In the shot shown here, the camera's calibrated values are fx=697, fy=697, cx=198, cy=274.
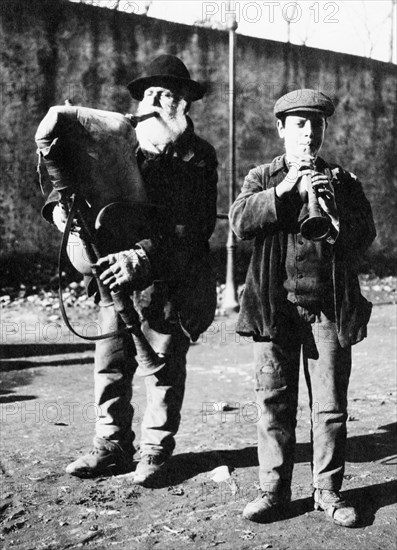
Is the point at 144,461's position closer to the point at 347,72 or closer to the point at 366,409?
the point at 366,409

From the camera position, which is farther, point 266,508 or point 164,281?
point 164,281

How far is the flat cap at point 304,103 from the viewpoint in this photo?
3.14 m

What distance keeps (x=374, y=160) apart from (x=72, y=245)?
47.7 ft

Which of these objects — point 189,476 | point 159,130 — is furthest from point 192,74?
point 189,476

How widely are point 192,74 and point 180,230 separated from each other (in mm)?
11327

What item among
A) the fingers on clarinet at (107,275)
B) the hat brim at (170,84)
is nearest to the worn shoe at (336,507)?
the fingers on clarinet at (107,275)

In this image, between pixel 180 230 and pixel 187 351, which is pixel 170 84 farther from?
pixel 187 351

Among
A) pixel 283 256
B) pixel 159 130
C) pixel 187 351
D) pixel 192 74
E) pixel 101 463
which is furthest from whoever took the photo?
pixel 192 74

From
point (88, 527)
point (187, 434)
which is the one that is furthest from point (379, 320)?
point (88, 527)

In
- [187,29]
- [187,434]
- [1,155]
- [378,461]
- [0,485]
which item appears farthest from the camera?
[187,29]

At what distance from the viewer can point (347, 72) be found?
16828 millimetres

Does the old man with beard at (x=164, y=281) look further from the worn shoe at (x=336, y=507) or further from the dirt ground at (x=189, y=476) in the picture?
the worn shoe at (x=336, y=507)

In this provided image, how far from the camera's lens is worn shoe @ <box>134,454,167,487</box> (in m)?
3.71

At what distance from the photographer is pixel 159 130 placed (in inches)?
147
